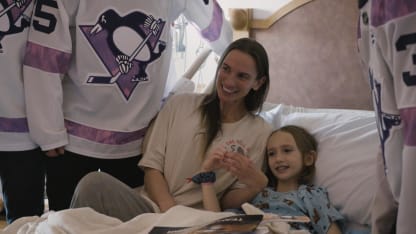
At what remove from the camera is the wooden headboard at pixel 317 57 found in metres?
1.91

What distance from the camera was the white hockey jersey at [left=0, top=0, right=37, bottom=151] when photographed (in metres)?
1.34

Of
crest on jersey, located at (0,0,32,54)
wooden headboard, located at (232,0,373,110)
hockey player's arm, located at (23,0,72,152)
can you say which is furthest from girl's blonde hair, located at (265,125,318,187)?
crest on jersey, located at (0,0,32,54)

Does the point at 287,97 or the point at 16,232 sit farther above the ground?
the point at 287,97

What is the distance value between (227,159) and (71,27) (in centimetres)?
61

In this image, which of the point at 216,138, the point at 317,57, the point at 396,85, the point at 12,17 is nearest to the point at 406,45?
the point at 396,85

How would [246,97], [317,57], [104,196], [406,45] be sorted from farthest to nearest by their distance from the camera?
[317,57] → [246,97] → [104,196] → [406,45]

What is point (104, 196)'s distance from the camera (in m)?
1.28

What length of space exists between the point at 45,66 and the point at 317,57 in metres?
1.10

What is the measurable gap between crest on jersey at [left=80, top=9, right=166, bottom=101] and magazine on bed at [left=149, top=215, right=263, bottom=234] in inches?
21.0

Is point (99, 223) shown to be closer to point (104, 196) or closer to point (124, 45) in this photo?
point (104, 196)

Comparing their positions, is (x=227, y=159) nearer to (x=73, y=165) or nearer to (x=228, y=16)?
(x=73, y=165)

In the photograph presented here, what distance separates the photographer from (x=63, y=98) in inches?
58.4

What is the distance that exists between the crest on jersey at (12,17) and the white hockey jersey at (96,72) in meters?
0.03

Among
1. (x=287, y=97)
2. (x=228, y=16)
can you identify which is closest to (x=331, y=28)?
(x=287, y=97)
